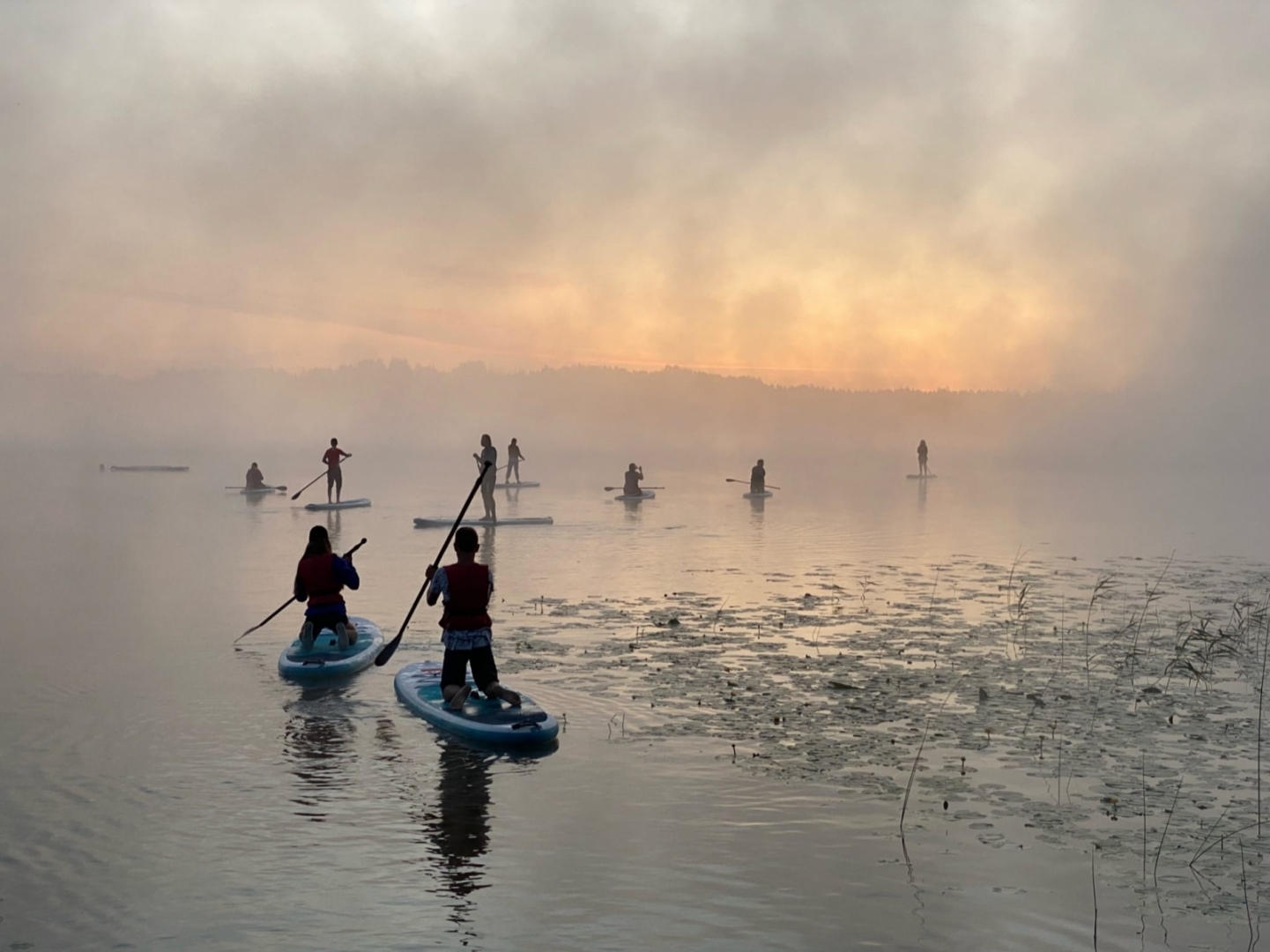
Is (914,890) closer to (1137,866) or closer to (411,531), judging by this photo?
(1137,866)

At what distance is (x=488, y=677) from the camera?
38.2 feet

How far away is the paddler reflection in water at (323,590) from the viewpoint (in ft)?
47.3

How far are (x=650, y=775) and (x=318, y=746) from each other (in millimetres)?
3061

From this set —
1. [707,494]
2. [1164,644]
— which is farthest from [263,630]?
[707,494]

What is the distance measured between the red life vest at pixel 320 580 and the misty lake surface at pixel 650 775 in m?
1.01

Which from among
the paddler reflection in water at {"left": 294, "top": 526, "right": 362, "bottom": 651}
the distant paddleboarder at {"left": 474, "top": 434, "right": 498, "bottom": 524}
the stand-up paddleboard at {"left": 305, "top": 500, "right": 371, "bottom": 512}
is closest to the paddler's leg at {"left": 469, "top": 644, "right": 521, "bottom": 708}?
the paddler reflection in water at {"left": 294, "top": 526, "right": 362, "bottom": 651}

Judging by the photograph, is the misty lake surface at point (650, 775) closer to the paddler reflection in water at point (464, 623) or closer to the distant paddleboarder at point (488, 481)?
the paddler reflection in water at point (464, 623)

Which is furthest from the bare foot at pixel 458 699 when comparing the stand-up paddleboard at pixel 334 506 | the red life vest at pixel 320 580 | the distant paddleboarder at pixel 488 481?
the stand-up paddleboard at pixel 334 506

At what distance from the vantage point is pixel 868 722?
38.5 feet

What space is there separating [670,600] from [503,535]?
12366 millimetres

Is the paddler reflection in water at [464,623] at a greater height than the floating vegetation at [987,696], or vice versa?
the paddler reflection in water at [464,623]

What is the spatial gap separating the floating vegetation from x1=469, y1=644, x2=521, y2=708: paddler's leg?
3.42 ft

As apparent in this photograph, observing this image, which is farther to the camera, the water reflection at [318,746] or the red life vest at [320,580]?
the red life vest at [320,580]

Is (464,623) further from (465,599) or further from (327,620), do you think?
(327,620)
